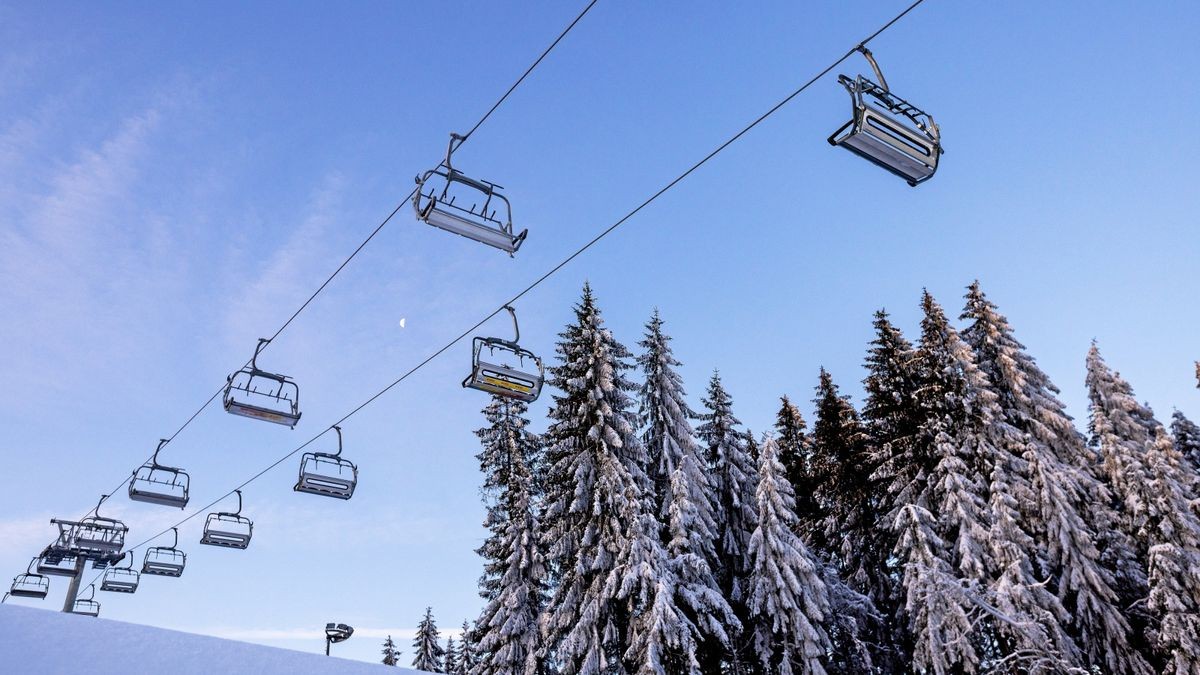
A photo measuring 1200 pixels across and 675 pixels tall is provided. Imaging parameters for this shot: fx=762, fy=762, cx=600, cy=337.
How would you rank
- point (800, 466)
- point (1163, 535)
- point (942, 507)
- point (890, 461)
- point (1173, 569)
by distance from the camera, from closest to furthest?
point (1173, 569)
point (1163, 535)
point (942, 507)
point (890, 461)
point (800, 466)

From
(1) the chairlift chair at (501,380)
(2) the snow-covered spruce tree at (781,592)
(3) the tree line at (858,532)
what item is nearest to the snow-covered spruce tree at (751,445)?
(3) the tree line at (858,532)

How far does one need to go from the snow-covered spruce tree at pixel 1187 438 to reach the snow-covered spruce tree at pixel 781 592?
78.5 feet

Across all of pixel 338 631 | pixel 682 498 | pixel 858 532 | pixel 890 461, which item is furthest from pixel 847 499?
pixel 338 631

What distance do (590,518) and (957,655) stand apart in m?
10.3

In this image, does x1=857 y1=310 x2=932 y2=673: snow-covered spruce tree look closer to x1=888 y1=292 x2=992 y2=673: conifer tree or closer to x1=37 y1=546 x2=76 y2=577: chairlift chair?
x1=888 y1=292 x2=992 y2=673: conifer tree

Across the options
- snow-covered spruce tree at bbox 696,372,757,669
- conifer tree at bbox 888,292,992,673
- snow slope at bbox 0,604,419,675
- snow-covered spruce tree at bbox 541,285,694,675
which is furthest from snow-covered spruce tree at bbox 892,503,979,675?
snow slope at bbox 0,604,419,675

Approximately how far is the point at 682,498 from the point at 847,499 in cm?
886

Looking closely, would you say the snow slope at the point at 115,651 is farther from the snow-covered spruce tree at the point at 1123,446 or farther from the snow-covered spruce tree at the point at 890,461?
the snow-covered spruce tree at the point at 1123,446

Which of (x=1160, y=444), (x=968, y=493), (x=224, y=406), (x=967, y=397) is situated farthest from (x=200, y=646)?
(x=1160, y=444)

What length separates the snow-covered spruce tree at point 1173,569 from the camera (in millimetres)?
20469

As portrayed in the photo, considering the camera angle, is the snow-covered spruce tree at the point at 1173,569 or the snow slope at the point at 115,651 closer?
the snow slope at the point at 115,651

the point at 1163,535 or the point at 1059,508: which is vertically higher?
the point at 1059,508

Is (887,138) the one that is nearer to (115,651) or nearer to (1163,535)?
(115,651)

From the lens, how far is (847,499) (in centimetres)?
2708
